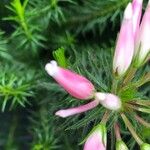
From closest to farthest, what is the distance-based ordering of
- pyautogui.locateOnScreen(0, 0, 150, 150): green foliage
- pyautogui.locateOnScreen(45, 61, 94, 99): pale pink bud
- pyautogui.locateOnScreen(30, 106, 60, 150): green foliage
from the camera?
pyautogui.locateOnScreen(45, 61, 94, 99): pale pink bud, pyautogui.locateOnScreen(0, 0, 150, 150): green foliage, pyautogui.locateOnScreen(30, 106, 60, 150): green foliage

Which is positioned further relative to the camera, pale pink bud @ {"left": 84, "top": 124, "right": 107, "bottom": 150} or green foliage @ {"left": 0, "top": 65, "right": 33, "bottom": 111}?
green foliage @ {"left": 0, "top": 65, "right": 33, "bottom": 111}

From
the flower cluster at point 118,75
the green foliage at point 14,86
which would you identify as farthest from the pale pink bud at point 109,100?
the green foliage at point 14,86

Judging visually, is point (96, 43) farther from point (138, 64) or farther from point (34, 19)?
point (138, 64)

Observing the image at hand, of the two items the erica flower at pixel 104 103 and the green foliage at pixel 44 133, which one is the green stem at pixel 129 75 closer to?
the erica flower at pixel 104 103

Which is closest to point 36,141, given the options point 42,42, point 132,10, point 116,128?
point 42,42

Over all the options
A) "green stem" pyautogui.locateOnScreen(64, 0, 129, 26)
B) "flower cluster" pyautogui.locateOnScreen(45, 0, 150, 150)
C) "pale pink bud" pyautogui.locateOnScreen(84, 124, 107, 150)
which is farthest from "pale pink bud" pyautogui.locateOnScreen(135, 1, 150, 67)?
"green stem" pyautogui.locateOnScreen(64, 0, 129, 26)

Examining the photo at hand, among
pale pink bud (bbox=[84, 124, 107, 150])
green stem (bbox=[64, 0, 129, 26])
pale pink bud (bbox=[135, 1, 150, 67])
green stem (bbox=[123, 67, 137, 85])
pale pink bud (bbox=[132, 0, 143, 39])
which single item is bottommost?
pale pink bud (bbox=[84, 124, 107, 150])

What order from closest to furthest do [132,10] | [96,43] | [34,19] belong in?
[132,10] → [34,19] → [96,43]

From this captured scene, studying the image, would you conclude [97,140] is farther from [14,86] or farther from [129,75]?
[14,86]

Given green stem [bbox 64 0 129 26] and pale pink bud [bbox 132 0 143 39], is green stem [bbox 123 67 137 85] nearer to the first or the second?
pale pink bud [bbox 132 0 143 39]
